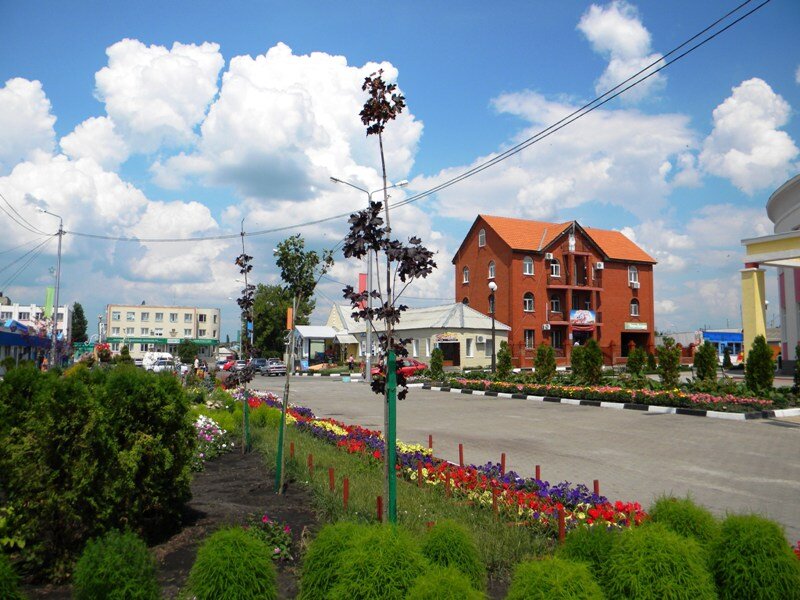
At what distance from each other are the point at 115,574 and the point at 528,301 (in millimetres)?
42532

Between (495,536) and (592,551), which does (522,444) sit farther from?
(592,551)

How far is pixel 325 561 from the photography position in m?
3.49

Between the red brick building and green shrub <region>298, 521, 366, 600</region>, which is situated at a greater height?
the red brick building

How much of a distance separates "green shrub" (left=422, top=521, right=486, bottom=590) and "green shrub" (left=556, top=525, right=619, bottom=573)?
528mm

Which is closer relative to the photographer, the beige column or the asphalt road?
the asphalt road

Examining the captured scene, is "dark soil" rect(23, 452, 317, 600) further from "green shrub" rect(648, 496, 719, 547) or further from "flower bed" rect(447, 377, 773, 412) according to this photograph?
"flower bed" rect(447, 377, 773, 412)

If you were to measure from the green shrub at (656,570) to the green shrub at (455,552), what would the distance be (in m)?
0.77

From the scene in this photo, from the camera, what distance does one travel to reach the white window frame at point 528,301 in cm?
4400

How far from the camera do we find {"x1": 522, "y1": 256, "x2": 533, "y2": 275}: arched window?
145 ft

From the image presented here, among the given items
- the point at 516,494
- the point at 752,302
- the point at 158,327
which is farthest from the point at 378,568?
the point at 158,327

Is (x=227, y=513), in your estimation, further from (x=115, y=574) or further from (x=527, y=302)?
(x=527, y=302)

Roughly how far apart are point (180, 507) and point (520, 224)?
44.1 meters

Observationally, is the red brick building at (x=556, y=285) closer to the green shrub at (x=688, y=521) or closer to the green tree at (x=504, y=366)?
the green tree at (x=504, y=366)

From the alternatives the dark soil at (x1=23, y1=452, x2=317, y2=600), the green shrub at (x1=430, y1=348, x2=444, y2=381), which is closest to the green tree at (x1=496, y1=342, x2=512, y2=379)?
the green shrub at (x1=430, y1=348, x2=444, y2=381)
